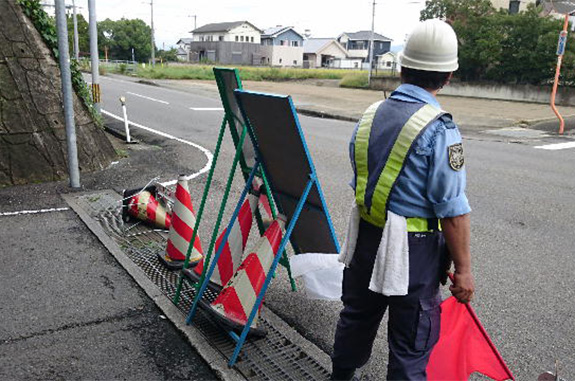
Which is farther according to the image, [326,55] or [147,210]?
[326,55]

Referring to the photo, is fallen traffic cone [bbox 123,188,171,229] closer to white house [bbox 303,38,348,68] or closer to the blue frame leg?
the blue frame leg

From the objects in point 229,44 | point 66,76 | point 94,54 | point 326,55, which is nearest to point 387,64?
point 326,55

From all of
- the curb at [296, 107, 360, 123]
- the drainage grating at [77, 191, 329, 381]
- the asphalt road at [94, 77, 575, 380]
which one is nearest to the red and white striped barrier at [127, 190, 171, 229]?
the drainage grating at [77, 191, 329, 381]

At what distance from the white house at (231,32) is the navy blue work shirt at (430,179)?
264 feet

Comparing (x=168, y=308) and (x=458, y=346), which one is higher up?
(x=458, y=346)

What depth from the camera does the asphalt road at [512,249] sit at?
11.6ft

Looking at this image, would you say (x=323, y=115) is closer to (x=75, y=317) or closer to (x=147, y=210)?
(x=147, y=210)

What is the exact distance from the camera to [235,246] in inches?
143

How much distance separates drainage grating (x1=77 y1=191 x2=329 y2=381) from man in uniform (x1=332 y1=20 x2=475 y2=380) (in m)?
0.86

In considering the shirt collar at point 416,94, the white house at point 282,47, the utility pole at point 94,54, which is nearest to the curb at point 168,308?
the shirt collar at point 416,94

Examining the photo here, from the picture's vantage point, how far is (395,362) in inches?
95.0

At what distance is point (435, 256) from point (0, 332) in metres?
2.85

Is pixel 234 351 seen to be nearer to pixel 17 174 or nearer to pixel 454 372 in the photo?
pixel 454 372

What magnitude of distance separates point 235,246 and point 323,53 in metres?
82.1
